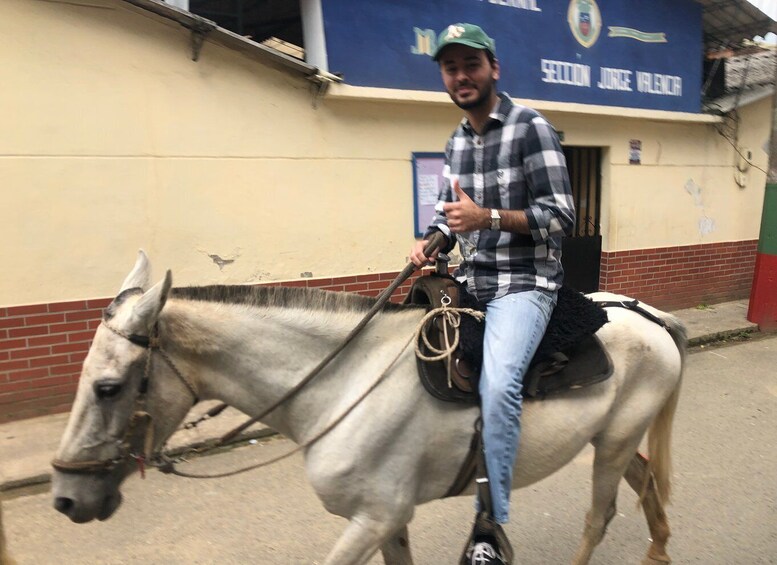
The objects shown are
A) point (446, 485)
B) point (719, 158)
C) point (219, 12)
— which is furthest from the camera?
point (719, 158)

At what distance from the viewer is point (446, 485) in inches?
87.9

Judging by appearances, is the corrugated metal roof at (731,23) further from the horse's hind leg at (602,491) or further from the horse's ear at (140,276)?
the horse's ear at (140,276)

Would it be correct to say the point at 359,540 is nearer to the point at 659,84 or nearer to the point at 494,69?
Result: the point at 494,69

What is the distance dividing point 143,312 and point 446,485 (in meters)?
1.29

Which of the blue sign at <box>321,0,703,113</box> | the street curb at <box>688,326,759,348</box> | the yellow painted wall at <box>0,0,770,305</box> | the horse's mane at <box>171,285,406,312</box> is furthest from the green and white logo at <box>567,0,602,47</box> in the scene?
the horse's mane at <box>171,285,406,312</box>

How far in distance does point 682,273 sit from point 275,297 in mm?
8164

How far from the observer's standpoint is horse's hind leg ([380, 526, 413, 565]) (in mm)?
Result: 2410

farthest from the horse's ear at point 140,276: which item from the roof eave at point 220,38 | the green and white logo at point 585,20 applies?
the green and white logo at point 585,20

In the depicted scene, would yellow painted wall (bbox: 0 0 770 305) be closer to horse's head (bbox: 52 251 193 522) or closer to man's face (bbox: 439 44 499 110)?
horse's head (bbox: 52 251 193 522)

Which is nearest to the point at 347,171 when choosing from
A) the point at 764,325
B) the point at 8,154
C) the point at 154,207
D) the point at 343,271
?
the point at 343,271

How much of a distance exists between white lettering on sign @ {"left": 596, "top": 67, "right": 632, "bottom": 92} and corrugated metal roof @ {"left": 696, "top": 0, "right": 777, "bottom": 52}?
1.91 m

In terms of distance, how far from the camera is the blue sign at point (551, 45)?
580 cm

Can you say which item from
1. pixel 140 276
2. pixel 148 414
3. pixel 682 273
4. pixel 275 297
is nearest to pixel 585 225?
pixel 682 273

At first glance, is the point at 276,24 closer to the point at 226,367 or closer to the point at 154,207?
the point at 154,207
